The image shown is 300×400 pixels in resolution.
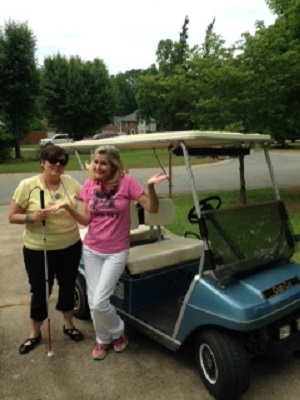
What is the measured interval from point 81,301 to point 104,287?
1009 millimetres

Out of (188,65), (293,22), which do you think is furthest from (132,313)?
(293,22)

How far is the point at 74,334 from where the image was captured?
3752 millimetres

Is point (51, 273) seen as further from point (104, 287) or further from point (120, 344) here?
point (120, 344)

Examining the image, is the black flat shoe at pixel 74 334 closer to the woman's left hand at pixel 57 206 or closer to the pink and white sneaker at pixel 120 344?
the pink and white sneaker at pixel 120 344

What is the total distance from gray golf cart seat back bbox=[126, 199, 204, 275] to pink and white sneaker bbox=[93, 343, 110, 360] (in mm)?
627

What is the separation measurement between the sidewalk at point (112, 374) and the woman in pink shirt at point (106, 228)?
25 cm

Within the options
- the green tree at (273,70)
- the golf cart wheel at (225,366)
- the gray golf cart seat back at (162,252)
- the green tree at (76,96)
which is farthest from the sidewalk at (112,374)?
the green tree at (76,96)

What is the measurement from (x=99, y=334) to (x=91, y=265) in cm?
57

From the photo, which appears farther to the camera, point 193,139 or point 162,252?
point 162,252

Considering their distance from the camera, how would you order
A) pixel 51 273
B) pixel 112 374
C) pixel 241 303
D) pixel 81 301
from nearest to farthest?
pixel 241 303, pixel 112 374, pixel 51 273, pixel 81 301

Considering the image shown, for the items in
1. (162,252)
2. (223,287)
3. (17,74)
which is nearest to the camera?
(223,287)

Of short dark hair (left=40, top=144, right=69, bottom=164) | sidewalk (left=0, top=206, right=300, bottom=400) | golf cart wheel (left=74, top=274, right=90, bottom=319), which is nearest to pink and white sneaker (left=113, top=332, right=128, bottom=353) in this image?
sidewalk (left=0, top=206, right=300, bottom=400)

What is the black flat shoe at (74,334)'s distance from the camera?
12.3 feet

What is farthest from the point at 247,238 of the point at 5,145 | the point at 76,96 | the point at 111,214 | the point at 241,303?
the point at 76,96
